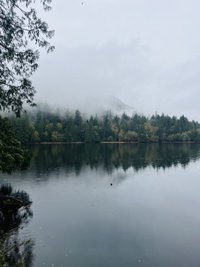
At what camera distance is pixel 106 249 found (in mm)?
27719

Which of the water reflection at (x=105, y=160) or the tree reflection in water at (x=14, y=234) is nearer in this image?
the tree reflection in water at (x=14, y=234)

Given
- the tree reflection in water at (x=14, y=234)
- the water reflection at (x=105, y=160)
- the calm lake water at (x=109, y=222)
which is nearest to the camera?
the tree reflection in water at (x=14, y=234)

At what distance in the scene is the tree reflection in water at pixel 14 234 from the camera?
24.1m

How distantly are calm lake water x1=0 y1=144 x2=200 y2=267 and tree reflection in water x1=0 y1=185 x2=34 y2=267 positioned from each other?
211 millimetres

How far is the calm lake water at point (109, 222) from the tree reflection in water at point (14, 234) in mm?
211

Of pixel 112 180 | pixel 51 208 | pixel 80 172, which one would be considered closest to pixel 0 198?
pixel 51 208

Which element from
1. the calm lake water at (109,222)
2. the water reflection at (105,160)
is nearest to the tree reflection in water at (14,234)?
the calm lake water at (109,222)

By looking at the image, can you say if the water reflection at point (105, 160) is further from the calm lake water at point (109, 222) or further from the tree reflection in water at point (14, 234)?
the tree reflection in water at point (14, 234)

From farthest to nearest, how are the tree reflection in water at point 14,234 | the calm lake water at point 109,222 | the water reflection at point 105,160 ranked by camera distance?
the water reflection at point 105,160 < the calm lake water at point 109,222 < the tree reflection in water at point 14,234

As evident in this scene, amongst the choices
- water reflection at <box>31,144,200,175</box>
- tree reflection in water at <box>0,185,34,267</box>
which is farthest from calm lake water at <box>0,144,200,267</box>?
water reflection at <box>31,144,200,175</box>

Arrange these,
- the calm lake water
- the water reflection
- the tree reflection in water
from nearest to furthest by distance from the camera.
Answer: the tree reflection in water < the calm lake water < the water reflection

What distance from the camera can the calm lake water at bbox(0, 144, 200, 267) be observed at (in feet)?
85.7

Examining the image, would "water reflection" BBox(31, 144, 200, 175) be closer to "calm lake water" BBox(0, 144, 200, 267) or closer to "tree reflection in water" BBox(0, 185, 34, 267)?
"calm lake water" BBox(0, 144, 200, 267)

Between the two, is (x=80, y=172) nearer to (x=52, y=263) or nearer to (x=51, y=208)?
(x=51, y=208)
